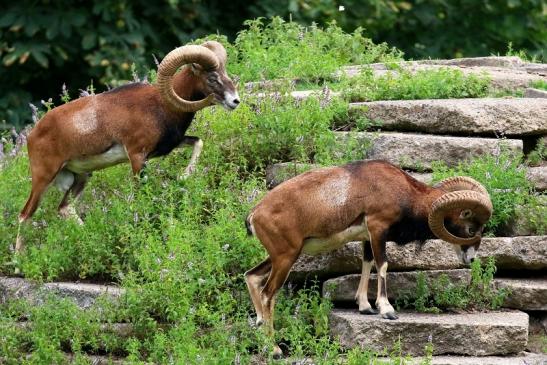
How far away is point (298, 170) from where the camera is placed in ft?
44.7

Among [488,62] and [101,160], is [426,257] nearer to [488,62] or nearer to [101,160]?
[101,160]

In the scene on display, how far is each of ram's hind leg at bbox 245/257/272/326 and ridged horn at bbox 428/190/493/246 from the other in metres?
1.42

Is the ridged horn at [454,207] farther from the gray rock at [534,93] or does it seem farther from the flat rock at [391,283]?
the gray rock at [534,93]

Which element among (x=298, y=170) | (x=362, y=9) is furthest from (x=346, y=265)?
(x=362, y=9)

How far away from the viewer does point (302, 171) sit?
13570 mm

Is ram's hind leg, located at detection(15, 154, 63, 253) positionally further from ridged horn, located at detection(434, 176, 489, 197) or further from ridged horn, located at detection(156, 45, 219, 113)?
ridged horn, located at detection(434, 176, 489, 197)

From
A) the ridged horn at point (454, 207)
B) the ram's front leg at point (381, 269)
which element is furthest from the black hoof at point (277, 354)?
the ridged horn at point (454, 207)

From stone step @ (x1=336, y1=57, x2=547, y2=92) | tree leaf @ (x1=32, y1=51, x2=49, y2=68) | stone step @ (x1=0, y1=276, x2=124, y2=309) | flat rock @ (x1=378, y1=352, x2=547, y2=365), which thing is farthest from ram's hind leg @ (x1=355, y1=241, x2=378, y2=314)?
tree leaf @ (x1=32, y1=51, x2=49, y2=68)

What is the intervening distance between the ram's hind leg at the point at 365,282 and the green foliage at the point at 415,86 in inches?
131

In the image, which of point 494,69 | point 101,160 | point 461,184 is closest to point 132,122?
point 101,160

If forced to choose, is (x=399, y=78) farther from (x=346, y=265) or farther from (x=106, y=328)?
(x=106, y=328)

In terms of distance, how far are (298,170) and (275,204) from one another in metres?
1.93

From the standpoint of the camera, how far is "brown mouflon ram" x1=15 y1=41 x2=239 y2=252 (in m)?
13.3

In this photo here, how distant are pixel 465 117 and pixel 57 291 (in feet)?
14.6
